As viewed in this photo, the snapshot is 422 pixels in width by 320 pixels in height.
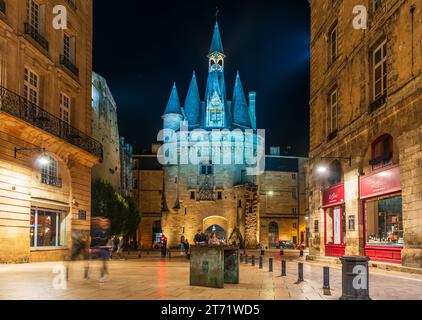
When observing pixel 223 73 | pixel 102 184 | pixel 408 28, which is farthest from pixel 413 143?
pixel 223 73

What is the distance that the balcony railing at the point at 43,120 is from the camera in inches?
730

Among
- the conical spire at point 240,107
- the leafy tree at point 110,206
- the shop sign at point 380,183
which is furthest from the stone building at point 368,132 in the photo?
the conical spire at point 240,107

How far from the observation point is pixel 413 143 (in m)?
14.9

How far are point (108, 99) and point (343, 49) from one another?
25.6 meters

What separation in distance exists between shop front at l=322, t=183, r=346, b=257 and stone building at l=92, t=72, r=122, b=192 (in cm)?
2016

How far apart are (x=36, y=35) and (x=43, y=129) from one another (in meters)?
4.20

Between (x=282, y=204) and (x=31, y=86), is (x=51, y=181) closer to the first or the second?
(x=31, y=86)

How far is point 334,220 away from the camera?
22.8 metres

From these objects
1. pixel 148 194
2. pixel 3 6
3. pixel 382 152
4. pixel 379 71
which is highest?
pixel 3 6

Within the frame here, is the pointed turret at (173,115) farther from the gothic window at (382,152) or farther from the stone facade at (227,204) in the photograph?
the gothic window at (382,152)

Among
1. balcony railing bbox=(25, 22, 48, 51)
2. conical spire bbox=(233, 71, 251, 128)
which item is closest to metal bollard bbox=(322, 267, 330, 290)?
balcony railing bbox=(25, 22, 48, 51)

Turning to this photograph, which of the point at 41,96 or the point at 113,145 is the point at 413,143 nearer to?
the point at 41,96

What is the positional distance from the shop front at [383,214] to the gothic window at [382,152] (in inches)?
15.4

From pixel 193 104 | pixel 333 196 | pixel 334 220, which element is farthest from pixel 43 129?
pixel 193 104
